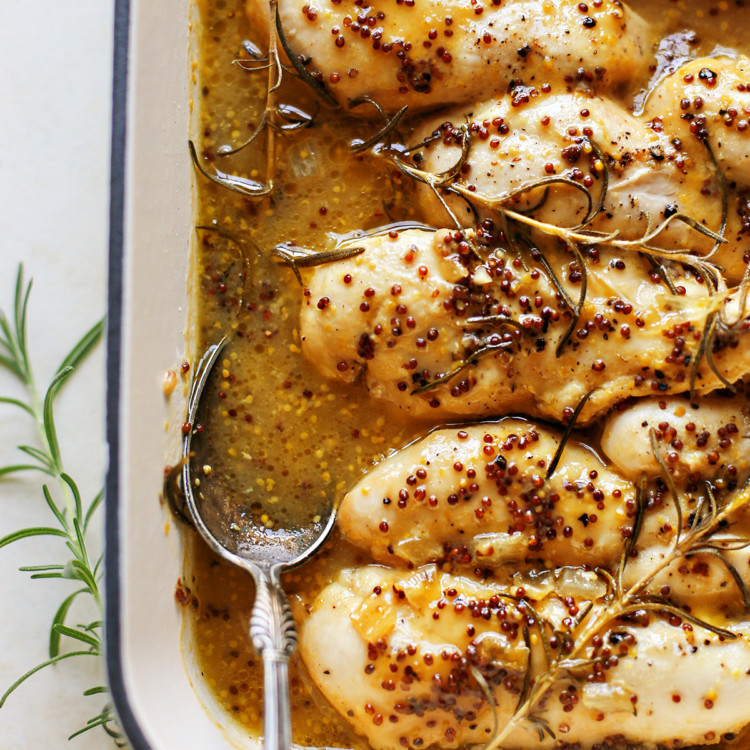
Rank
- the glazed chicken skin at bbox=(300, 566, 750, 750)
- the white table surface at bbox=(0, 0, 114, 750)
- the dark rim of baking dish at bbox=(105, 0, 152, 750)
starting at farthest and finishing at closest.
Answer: the white table surface at bbox=(0, 0, 114, 750), the glazed chicken skin at bbox=(300, 566, 750, 750), the dark rim of baking dish at bbox=(105, 0, 152, 750)

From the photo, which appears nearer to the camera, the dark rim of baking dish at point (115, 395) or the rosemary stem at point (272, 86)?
the dark rim of baking dish at point (115, 395)

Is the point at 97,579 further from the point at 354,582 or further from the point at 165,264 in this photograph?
the point at 165,264

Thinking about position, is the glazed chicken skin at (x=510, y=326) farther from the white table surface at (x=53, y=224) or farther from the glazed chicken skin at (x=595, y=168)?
the white table surface at (x=53, y=224)

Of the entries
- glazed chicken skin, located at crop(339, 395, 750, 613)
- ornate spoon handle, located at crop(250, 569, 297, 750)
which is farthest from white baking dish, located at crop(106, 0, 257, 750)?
glazed chicken skin, located at crop(339, 395, 750, 613)

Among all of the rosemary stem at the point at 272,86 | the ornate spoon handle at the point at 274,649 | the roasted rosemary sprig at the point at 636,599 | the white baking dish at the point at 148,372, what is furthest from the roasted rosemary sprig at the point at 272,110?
the roasted rosemary sprig at the point at 636,599

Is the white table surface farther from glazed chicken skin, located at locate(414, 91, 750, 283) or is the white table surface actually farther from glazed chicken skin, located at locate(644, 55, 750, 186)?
glazed chicken skin, located at locate(644, 55, 750, 186)

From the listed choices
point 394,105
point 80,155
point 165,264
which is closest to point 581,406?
point 394,105
